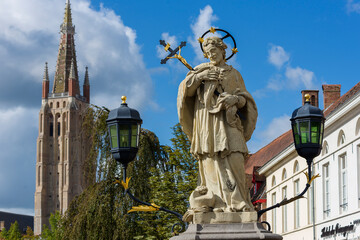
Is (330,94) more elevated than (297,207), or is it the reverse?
(330,94)

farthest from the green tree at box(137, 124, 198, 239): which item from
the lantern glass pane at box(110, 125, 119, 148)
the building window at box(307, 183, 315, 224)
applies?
the lantern glass pane at box(110, 125, 119, 148)

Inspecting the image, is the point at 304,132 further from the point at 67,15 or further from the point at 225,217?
the point at 67,15

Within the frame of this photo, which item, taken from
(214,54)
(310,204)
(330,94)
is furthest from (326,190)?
(214,54)

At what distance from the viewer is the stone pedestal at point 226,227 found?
9.16m

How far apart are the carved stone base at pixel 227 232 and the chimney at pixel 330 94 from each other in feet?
105

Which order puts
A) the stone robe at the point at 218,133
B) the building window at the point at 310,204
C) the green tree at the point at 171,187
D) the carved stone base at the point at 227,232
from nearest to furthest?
the carved stone base at the point at 227,232 → the stone robe at the point at 218,133 → the green tree at the point at 171,187 → the building window at the point at 310,204

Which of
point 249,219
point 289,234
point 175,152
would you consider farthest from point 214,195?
point 289,234

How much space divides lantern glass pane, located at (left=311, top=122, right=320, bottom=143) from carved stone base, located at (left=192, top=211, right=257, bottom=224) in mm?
1537

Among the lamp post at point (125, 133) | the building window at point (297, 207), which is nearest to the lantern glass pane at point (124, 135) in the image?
the lamp post at point (125, 133)

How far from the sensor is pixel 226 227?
9336mm

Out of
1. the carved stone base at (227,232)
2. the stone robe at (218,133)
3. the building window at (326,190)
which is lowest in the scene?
the carved stone base at (227,232)

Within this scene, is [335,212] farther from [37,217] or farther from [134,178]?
[37,217]

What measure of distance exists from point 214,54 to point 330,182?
25543 mm

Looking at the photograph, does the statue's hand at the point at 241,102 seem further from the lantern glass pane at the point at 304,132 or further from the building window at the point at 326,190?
the building window at the point at 326,190
